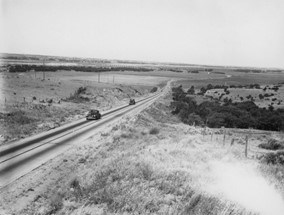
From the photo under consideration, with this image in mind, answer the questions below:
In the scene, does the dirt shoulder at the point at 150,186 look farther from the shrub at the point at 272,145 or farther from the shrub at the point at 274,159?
the shrub at the point at 272,145

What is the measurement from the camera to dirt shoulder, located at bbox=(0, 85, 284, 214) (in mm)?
11570

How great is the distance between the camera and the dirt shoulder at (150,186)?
11.6m

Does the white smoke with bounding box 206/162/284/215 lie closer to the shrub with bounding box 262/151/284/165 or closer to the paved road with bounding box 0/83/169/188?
the shrub with bounding box 262/151/284/165

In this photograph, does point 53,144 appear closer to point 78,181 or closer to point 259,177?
point 78,181

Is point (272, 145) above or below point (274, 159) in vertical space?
below

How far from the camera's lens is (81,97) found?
61562 millimetres

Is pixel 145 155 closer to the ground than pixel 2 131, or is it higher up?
higher up

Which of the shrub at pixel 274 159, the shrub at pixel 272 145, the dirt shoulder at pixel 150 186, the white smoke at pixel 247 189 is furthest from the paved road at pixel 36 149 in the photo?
the shrub at pixel 272 145

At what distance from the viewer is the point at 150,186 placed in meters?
13.2

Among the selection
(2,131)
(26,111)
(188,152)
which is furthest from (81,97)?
(188,152)

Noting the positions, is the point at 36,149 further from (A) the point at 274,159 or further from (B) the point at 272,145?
(B) the point at 272,145

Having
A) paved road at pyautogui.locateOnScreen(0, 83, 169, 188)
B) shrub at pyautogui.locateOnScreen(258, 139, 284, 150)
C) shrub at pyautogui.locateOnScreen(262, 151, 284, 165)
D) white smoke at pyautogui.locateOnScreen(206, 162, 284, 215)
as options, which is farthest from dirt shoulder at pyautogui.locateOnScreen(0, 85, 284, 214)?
shrub at pyautogui.locateOnScreen(258, 139, 284, 150)

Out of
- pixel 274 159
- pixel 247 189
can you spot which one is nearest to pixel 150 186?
pixel 247 189

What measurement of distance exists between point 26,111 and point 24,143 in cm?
1671
